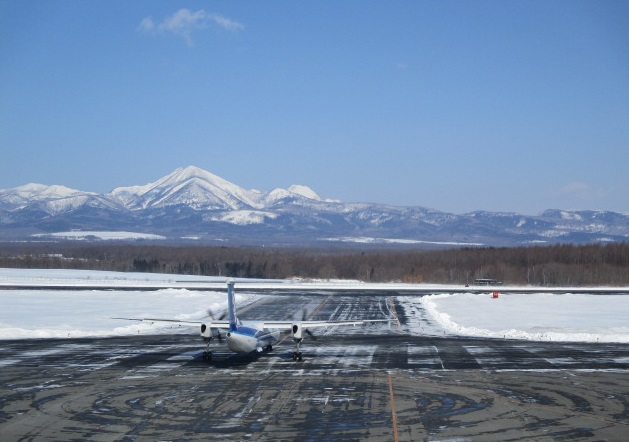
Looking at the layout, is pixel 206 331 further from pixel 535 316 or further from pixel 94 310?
pixel 535 316

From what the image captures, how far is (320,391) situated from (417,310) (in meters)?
36.5

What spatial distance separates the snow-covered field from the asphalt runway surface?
381 cm

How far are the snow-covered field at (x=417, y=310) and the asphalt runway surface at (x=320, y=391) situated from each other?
3815 millimetres

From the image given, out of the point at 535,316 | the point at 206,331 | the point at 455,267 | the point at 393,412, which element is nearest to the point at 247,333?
the point at 206,331

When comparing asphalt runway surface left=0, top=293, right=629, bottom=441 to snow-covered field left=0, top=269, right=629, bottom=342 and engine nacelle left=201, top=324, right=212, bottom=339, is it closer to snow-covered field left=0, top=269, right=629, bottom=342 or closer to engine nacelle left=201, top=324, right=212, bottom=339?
engine nacelle left=201, top=324, right=212, bottom=339

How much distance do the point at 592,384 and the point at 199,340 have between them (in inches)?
896

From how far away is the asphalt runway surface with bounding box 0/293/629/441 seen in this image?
789 inches

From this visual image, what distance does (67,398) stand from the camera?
957 inches

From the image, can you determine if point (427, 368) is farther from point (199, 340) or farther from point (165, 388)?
point (199, 340)

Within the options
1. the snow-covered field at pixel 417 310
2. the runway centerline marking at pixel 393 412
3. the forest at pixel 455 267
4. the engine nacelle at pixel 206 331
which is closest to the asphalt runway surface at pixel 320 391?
the runway centerline marking at pixel 393 412

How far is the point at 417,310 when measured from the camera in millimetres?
60969

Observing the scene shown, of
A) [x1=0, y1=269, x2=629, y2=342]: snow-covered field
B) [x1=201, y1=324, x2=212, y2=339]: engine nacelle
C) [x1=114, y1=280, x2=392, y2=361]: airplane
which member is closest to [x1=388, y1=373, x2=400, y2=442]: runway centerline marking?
[x1=114, y1=280, x2=392, y2=361]: airplane

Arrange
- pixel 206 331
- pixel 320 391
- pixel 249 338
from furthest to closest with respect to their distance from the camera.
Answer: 1. pixel 206 331
2. pixel 249 338
3. pixel 320 391

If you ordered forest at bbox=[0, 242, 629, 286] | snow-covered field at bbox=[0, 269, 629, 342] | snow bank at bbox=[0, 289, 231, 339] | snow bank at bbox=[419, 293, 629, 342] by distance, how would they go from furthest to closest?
forest at bbox=[0, 242, 629, 286]
snow bank at bbox=[0, 289, 231, 339]
snow-covered field at bbox=[0, 269, 629, 342]
snow bank at bbox=[419, 293, 629, 342]
